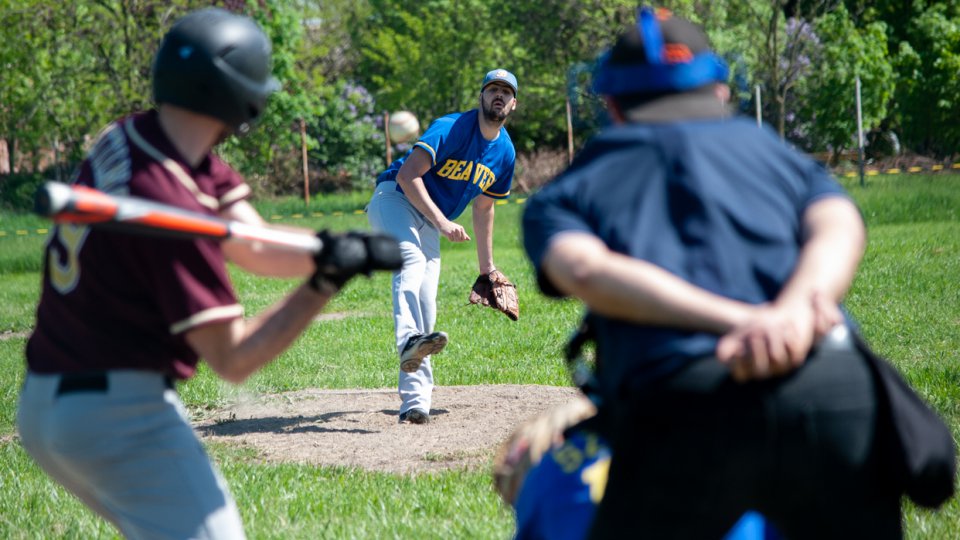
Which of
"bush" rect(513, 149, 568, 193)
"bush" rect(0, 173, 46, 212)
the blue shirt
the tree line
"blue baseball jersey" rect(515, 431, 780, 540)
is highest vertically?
the blue shirt

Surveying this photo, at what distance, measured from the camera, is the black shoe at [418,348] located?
696 cm

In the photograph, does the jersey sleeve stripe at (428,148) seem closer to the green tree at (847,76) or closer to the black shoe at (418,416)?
the black shoe at (418,416)

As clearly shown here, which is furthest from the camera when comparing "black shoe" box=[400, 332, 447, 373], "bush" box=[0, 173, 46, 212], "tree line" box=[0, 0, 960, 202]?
"bush" box=[0, 173, 46, 212]

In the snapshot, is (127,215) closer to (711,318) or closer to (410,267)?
(711,318)

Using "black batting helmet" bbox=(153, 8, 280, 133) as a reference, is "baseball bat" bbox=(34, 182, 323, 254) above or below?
below

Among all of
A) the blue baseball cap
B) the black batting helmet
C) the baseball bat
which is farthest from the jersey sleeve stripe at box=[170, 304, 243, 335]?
the blue baseball cap

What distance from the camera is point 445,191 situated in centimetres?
751

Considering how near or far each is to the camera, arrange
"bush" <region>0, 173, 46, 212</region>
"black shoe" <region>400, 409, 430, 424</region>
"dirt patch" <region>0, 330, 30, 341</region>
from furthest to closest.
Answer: "bush" <region>0, 173, 46, 212</region> → "dirt patch" <region>0, 330, 30, 341</region> → "black shoe" <region>400, 409, 430, 424</region>

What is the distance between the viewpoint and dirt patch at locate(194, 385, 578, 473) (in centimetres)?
627

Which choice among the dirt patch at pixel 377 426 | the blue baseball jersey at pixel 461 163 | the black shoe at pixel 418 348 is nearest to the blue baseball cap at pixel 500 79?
the blue baseball jersey at pixel 461 163

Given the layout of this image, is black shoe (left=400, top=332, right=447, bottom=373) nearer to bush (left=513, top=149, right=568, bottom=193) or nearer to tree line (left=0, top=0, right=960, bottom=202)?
tree line (left=0, top=0, right=960, bottom=202)

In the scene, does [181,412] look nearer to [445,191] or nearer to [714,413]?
[714,413]

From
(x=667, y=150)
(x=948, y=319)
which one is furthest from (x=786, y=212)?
(x=948, y=319)

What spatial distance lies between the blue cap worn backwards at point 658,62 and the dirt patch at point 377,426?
3.69 metres
